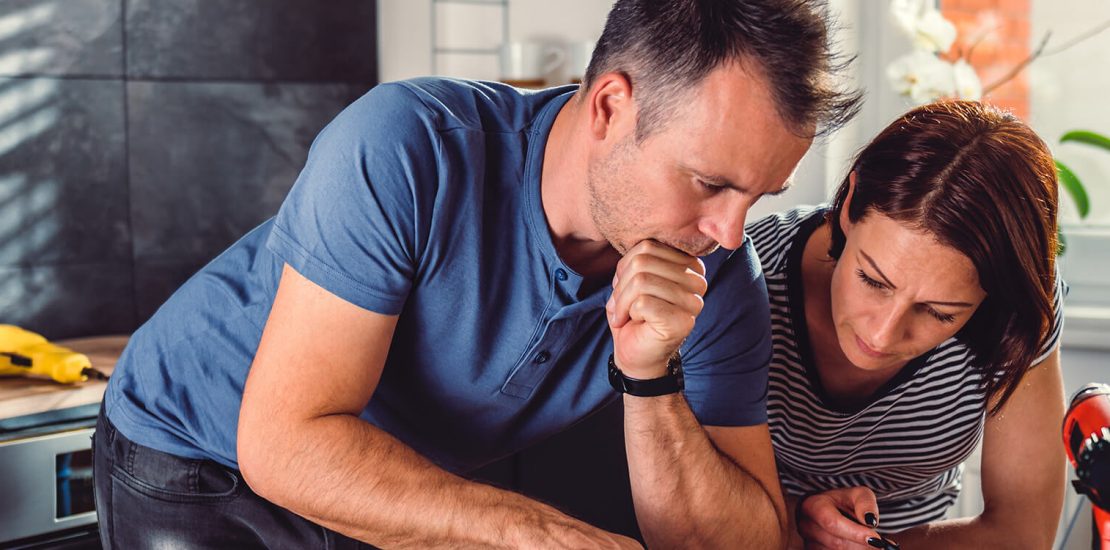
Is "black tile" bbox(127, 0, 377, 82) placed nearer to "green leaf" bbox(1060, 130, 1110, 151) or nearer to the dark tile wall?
the dark tile wall

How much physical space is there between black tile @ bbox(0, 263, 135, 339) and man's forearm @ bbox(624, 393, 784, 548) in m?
1.46

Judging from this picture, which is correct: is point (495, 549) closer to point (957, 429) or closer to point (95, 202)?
point (957, 429)

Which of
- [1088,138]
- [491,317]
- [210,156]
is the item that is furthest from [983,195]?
[210,156]

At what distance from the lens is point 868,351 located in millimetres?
1250

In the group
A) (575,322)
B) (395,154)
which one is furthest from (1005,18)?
(395,154)

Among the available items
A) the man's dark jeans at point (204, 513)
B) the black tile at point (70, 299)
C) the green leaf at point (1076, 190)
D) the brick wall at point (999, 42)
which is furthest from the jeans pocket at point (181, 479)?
the brick wall at point (999, 42)

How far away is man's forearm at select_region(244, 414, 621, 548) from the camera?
0.99 metres

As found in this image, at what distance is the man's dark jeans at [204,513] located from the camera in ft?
3.90

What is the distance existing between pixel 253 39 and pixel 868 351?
1.62m

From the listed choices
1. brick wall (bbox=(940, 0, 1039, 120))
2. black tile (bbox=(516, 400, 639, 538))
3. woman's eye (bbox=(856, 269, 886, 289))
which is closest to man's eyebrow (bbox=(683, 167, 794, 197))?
woman's eye (bbox=(856, 269, 886, 289))

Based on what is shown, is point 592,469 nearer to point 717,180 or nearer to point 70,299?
point 717,180

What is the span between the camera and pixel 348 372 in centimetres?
99

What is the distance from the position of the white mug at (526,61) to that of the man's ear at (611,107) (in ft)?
4.53

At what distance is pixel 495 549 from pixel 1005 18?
7.00 ft
